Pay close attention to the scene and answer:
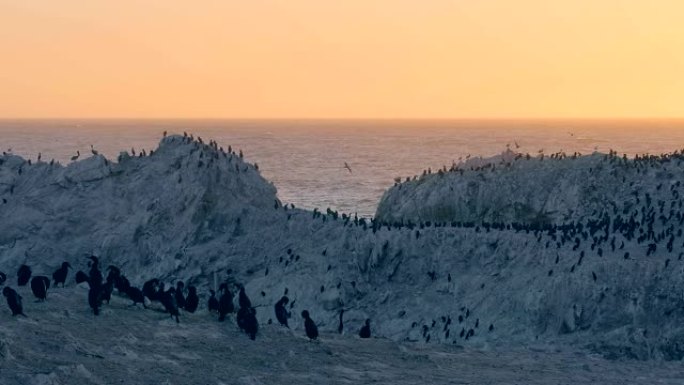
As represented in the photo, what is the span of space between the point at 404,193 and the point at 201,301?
21.0m

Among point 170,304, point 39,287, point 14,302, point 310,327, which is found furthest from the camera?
point 170,304

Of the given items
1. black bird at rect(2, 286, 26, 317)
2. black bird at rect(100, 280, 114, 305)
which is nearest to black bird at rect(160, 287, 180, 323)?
black bird at rect(100, 280, 114, 305)

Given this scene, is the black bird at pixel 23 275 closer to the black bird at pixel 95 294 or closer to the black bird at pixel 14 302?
the black bird at pixel 95 294

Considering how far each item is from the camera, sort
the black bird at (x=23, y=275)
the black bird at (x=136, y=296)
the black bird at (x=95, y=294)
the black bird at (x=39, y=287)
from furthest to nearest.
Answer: the black bird at (x=23, y=275) < the black bird at (x=136, y=296) < the black bird at (x=39, y=287) < the black bird at (x=95, y=294)

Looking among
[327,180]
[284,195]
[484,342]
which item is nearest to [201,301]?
[484,342]

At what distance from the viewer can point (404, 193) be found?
178ft

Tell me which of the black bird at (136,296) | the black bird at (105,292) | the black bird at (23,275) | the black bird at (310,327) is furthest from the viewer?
the black bird at (23,275)

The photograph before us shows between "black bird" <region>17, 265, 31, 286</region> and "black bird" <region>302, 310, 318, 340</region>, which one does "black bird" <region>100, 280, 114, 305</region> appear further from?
"black bird" <region>302, 310, 318, 340</region>

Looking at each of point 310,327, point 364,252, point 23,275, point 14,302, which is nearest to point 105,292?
point 14,302

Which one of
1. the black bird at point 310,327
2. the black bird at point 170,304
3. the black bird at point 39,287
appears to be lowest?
the black bird at point 310,327

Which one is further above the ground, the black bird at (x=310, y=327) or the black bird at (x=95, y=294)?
the black bird at (x=95, y=294)

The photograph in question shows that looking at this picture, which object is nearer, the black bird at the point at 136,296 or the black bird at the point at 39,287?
the black bird at the point at 39,287

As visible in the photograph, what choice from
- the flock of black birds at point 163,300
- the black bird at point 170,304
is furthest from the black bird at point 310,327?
the black bird at point 170,304

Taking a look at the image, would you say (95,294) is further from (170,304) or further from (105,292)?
(170,304)
